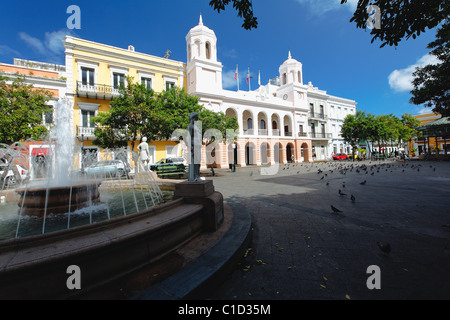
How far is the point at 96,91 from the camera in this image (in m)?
17.9

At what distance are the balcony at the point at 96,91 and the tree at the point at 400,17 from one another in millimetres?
20141

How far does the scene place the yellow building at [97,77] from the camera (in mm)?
17359

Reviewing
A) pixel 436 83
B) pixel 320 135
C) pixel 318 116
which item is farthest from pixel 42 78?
pixel 320 135

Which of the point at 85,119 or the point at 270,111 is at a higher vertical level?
the point at 270,111

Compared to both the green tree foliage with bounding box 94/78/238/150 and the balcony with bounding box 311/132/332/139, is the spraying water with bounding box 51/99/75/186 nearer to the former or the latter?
the green tree foliage with bounding box 94/78/238/150

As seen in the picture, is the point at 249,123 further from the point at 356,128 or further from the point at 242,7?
the point at 242,7

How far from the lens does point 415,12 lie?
3.74 meters

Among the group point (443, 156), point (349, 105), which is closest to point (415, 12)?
point (443, 156)

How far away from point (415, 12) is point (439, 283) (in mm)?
4754

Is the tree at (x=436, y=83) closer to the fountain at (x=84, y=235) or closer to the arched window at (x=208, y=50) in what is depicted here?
the fountain at (x=84, y=235)

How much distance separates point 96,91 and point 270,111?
22.5 meters

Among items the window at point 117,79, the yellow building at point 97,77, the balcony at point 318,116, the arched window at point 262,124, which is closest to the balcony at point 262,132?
the arched window at point 262,124

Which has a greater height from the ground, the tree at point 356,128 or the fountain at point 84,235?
the tree at point 356,128

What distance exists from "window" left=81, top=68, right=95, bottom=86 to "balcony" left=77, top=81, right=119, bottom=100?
1.57ft
